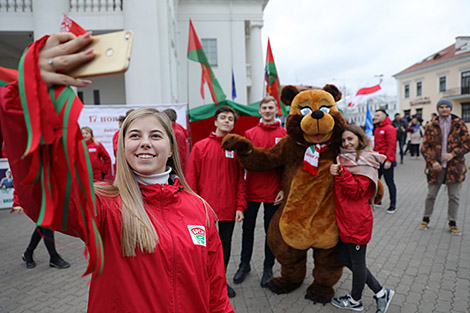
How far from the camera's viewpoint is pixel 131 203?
140 cm

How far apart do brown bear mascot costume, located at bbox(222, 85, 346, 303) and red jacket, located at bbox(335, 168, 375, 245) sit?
0.56 feet

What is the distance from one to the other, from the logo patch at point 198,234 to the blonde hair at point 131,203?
19 cm

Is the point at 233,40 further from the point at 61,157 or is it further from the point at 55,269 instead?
the point at 61,157

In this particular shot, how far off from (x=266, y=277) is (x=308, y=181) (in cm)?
135

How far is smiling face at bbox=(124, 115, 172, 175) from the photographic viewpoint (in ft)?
4.77

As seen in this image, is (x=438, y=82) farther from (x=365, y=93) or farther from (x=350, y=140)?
(x=350, y=140)

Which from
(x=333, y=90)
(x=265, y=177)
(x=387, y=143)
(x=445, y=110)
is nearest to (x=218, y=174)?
(x=265, y=177)

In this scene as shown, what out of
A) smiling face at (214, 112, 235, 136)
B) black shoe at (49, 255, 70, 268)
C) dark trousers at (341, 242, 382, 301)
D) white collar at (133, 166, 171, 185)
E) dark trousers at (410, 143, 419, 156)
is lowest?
black shoe at (49, 255, 70, 268)

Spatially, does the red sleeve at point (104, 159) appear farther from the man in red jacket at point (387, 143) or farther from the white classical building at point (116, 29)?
the man in red jacket at point (387, 143)

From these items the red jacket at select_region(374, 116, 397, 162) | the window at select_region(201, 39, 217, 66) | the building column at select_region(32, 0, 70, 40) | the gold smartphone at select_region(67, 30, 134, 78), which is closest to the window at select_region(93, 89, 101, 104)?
the building column at select_region(32, 0, 70, 40)

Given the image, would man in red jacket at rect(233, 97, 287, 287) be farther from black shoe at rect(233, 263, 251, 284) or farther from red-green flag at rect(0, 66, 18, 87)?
red-green flag at rect(0, 66, 18, 87)

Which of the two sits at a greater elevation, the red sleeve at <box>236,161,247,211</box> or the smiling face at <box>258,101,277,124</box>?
the smiling face at <box>258,101,277,124</box>

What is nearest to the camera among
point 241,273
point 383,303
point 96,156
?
point 383,303

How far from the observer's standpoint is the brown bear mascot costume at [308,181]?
304 centimetres
